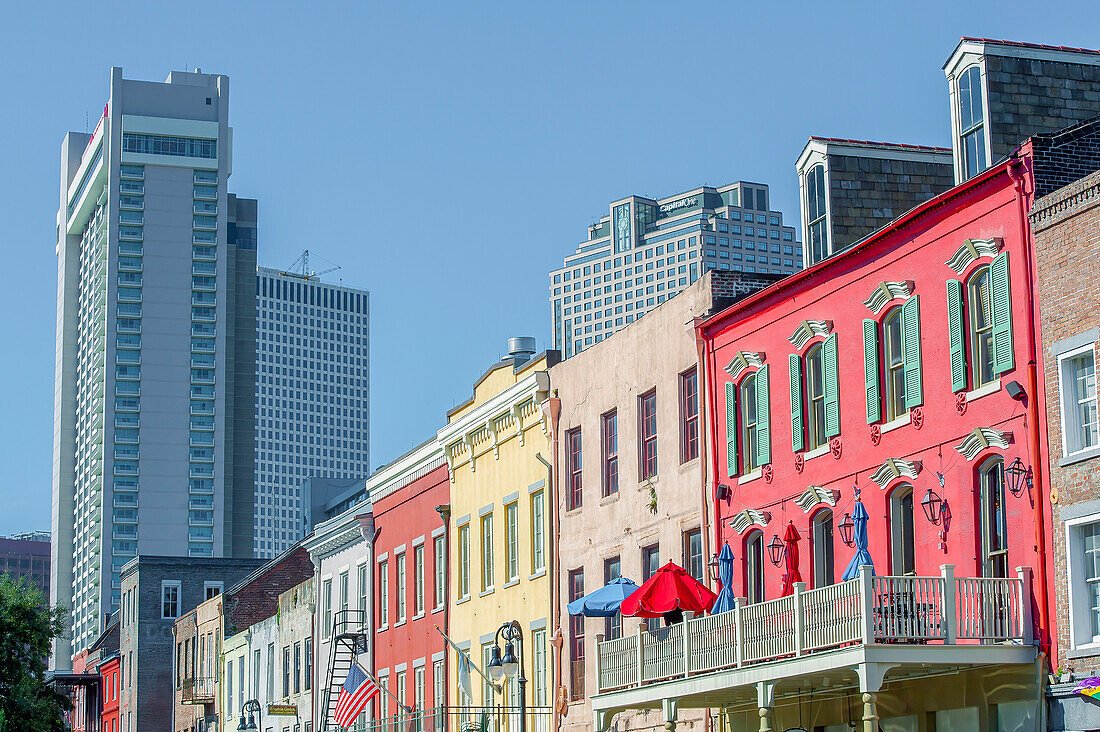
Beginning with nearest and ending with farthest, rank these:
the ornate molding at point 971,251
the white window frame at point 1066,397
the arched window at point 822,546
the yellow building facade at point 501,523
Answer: the white window frame at point 1066,397 → the ornate molding at point 971,251 → the arched window at point 822,546 → the yellow building facade at point 501,523

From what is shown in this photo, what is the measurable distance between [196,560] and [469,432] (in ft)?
152

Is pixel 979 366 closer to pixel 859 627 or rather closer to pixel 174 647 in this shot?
pixel 859 627

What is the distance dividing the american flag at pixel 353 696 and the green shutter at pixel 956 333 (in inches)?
953

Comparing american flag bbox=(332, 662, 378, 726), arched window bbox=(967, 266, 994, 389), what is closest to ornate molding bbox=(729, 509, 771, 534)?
arched window bbox=(967, 266, 994, 389)

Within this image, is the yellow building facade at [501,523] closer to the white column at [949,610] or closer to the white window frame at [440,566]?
the white window frame at [440,566]

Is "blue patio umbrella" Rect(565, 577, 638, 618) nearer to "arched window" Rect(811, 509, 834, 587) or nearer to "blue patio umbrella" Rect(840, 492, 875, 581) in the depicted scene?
"arched window" Rect(811, 509, 834, 587)

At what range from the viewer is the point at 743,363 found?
3088cm

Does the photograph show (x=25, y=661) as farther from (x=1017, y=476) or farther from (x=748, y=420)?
(x=1017, y=476)

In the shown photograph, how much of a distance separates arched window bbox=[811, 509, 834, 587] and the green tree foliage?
44.9 meters

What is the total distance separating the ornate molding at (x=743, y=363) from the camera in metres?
30.5

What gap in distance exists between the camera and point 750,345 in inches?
1215

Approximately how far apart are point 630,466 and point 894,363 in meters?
9.32

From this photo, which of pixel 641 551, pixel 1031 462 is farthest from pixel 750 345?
pixel 1031 462

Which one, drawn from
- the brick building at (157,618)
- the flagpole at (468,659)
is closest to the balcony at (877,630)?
the flagpole at (468,659)
